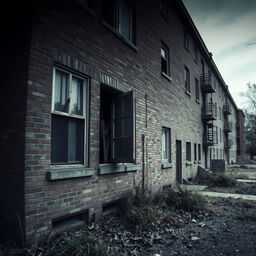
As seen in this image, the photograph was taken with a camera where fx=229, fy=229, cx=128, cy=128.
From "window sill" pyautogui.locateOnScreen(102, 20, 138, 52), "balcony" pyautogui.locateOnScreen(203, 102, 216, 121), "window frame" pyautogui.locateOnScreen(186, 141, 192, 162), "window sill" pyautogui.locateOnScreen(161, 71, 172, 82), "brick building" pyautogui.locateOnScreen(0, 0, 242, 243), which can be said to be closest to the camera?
"brick building" pyautogui.locateOnScreen(0, 0, 242, 243)

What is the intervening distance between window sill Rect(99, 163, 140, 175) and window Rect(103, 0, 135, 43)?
3.76 m

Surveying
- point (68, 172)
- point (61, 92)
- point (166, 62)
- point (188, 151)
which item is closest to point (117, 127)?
point (61, 92)

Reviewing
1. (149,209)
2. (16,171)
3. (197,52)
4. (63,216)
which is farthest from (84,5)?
(197,52)

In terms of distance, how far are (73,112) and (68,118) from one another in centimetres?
23

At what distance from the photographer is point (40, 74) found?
399 cm

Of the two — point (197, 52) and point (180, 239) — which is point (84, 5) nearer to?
point (180, 239)

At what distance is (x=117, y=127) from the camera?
6.00 m

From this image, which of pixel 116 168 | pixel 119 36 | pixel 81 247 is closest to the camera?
pixel 81 247

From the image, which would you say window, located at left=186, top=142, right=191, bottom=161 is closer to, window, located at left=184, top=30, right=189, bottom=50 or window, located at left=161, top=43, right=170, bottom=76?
window, located at left=161, top=43, right=170, bottom=76

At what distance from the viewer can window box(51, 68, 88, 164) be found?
14.5 ft

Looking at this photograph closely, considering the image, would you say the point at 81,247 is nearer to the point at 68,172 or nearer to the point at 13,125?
the point at 68,172

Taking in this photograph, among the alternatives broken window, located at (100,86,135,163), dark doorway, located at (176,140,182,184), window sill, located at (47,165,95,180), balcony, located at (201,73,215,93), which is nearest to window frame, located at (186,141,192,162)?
dark doorway, located at (176,140,182,184)

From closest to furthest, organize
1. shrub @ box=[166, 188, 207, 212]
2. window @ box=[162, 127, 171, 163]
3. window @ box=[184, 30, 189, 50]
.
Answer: shrub @ box=[166, 188, 207, 212]
window @ box=[162, 127, 171, 163]
window @ box=[184, 30, 189, 50]

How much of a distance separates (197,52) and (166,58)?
25.3 feet
